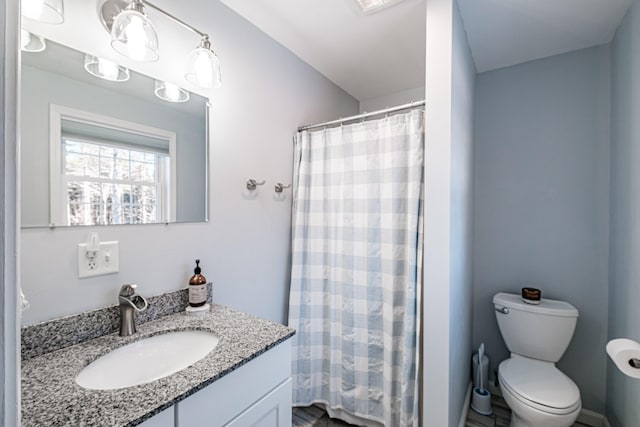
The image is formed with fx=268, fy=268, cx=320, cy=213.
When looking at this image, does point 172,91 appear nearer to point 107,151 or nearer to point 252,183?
point 107,151

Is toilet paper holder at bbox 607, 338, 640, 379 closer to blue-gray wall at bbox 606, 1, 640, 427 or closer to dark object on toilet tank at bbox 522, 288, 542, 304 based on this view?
blue-gray wall at bbox 606, 1, 640, 427

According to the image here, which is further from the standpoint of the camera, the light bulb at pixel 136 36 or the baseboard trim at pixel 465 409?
the baseboard trim at pixel 465 409

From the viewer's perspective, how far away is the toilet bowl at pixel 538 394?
53.5 inches

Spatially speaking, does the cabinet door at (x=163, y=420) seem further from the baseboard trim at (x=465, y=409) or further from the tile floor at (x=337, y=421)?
the baseboard trim at (x=465, y=409)

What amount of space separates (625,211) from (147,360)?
8.00ft

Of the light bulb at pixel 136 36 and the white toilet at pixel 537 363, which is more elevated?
the light bulb at pixel 136 36

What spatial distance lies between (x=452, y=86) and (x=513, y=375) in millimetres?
1707

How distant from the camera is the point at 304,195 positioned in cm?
184

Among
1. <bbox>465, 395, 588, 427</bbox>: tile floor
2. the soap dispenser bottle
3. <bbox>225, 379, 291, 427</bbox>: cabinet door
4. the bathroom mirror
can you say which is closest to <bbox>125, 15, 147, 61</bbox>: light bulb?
the bathroom mirror

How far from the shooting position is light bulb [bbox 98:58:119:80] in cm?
102

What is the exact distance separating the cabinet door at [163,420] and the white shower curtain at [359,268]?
112 cm

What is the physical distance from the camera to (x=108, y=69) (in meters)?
1.04

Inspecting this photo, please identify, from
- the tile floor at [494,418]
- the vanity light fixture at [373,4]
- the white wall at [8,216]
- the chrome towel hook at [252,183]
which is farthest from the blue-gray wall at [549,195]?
the white wall at [8,216]

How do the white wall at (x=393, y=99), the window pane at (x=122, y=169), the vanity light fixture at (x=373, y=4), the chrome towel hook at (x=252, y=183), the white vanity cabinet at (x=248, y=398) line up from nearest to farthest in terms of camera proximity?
the white vanity cabinet at (x=248, y=398), the window pane at (x=122, y=169), the vanity light fixture at (x=373, y=4), the chrome towel hook at (x=252, y=183), the white wall at (x=393, y=99)
